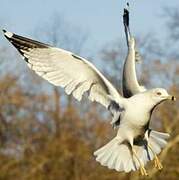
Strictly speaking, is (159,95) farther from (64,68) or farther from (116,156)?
(64,68)

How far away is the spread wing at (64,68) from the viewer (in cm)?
436

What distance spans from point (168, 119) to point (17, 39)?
36.3 feet

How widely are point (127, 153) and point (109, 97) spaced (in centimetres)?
31

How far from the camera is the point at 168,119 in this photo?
15.3 meters

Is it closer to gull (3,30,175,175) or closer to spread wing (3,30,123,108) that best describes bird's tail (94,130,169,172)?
gull (3,30,175,175)

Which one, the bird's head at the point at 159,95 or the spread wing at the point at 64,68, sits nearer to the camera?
the bird's head at the point at 159,95

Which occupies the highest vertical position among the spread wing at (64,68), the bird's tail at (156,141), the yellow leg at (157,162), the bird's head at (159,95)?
the spread wing at (64,68)

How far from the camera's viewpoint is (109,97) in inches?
169

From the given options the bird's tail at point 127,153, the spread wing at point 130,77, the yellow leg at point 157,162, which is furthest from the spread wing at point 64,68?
the yellow leg at point 157,162

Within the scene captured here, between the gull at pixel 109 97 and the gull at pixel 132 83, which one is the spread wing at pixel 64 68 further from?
the gull at pixel 132 83

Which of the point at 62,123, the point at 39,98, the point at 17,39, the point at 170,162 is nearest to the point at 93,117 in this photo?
the point at 62,123

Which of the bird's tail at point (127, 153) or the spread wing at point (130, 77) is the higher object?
the spread wing at point (130, 77)

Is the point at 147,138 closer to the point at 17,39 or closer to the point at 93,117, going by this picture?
the point at 17,39

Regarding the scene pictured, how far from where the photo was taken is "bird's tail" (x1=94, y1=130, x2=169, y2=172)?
4133 mm
